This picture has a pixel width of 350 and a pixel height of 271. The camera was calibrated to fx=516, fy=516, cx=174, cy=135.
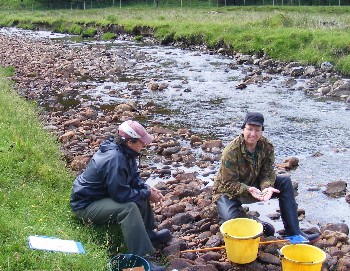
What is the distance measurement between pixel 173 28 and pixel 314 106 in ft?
70.9

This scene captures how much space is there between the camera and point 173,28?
36125 millimetres

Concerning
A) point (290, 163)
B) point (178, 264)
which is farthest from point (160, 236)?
point (290, 163)

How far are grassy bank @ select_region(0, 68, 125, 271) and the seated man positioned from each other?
1.65 m

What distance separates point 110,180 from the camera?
6.16 meters

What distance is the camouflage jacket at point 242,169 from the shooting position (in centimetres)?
705

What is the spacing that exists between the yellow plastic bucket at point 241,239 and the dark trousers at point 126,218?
98 centimetres

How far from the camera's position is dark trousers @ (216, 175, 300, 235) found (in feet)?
23.2

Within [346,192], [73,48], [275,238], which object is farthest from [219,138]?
[73,48]

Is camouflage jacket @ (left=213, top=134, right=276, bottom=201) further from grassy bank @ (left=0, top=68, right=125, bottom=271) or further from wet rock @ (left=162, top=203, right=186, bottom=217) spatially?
grassy bank @ (left=0, top=68, right=125, bottom=271)

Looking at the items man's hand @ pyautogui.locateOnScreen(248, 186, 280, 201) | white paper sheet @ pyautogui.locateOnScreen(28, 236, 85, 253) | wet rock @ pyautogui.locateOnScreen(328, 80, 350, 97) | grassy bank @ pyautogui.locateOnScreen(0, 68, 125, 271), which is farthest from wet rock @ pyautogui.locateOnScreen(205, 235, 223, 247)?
wet rock @ pyautogui.locateOnScreen(328, 80, 350, 97)

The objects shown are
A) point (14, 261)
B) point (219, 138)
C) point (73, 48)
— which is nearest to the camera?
point (14, 261)

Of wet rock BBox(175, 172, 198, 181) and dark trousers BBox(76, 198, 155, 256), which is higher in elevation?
dark trousers BBox(76, 198, 155, 256)

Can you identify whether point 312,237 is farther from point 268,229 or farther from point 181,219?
point 181,219

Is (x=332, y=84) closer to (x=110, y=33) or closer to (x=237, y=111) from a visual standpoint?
(x=237, y=111)
